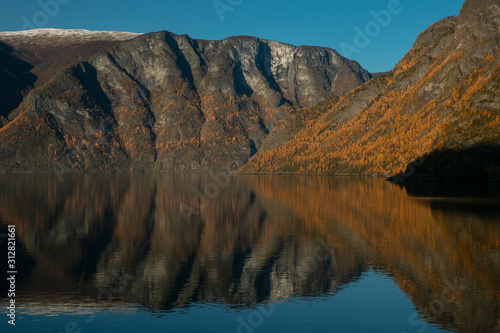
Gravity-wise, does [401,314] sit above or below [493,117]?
below

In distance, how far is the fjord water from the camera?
34.3 m

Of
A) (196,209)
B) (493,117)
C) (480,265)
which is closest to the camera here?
(480,265)

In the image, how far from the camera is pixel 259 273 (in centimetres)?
4609

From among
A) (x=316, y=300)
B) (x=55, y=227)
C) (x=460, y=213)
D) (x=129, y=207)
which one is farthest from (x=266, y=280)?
(x=129, y=207)

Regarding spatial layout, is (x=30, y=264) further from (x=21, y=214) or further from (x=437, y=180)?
(x=437, y=180)

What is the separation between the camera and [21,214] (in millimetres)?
85750

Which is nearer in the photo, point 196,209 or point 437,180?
point 196,209

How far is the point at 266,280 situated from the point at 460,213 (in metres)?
50.8

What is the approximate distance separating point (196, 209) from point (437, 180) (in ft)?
413

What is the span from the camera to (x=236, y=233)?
68.8 metres

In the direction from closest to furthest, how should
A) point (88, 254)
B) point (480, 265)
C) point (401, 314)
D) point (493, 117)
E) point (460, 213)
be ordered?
point (401, 314)
point (480, 265)
point (88, 254)
point (460, 213)
point (493, 117)

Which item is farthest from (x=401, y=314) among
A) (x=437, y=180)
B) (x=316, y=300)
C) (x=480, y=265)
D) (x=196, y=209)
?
(x=437, y=180)

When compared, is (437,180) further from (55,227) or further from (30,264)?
(30,264)

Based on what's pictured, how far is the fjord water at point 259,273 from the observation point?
34312 mm
